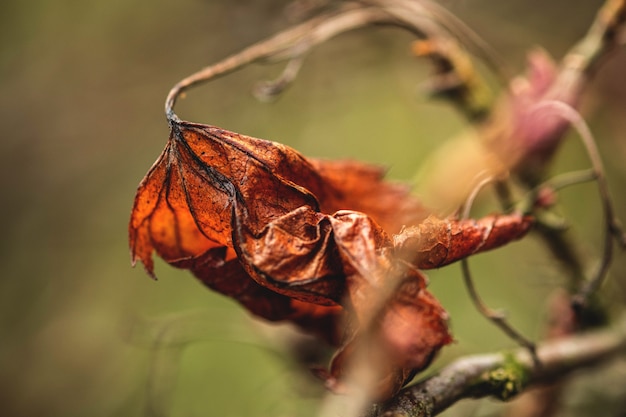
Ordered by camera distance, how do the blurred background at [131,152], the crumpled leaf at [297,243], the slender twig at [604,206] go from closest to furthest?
1. the crumpled leaf at [297,243]
2. the slender twig at [604,206]
3. the blurred background at [131,152]

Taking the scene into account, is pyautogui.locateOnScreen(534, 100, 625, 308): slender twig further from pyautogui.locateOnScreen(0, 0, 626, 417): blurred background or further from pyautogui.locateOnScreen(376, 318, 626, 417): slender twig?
pyautogui.locateOnScreen(0, 0, 626, 417): blurred background

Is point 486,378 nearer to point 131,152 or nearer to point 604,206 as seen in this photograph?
point 604,206

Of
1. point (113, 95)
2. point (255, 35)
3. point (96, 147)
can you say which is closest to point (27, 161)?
point (96, 147)

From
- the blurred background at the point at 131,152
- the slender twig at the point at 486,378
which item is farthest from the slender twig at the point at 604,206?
the blurred background at the point at 131,152

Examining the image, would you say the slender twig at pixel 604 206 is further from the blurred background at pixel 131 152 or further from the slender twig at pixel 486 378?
the blurred background at pixel 131 152

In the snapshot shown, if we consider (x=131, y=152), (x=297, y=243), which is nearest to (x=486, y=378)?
(x=297, y=243)

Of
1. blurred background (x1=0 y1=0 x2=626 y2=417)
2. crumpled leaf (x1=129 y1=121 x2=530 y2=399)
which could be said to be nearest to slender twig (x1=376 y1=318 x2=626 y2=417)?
crumpled leaf (x1=129 y1=121 x2=530 y2=399)
